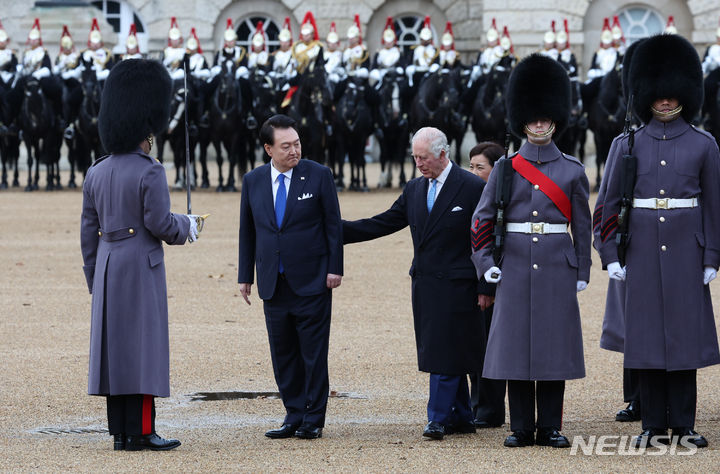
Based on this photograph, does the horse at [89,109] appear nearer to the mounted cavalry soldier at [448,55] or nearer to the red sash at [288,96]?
the red sash at [288,96]

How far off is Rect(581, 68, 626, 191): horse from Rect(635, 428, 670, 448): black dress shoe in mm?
12139

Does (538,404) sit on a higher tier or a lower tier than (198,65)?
lower

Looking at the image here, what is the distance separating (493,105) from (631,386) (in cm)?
1206

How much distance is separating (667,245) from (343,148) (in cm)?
1309

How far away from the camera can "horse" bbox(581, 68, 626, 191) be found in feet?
57.8

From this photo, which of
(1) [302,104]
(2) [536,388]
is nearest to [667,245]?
(2) [536,388]

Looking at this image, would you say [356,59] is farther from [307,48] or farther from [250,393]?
[250,393]

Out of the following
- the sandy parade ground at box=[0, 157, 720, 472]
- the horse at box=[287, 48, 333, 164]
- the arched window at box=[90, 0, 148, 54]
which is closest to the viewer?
the sandy parade ground at box=[0, 157, 720, 472]

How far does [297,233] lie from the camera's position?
588 centimetres

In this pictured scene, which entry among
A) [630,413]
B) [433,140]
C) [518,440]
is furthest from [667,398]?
[433,140]

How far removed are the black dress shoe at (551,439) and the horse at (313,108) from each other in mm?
12139

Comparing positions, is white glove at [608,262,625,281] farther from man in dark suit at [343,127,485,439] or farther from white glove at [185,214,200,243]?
white glove at [185,214,200,243]

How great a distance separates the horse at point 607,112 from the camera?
17.6 m

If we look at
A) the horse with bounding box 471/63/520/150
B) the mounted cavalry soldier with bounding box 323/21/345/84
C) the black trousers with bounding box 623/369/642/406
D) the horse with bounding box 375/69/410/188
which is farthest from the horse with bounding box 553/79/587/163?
the black trousers with bounding box 623/369/642/406
